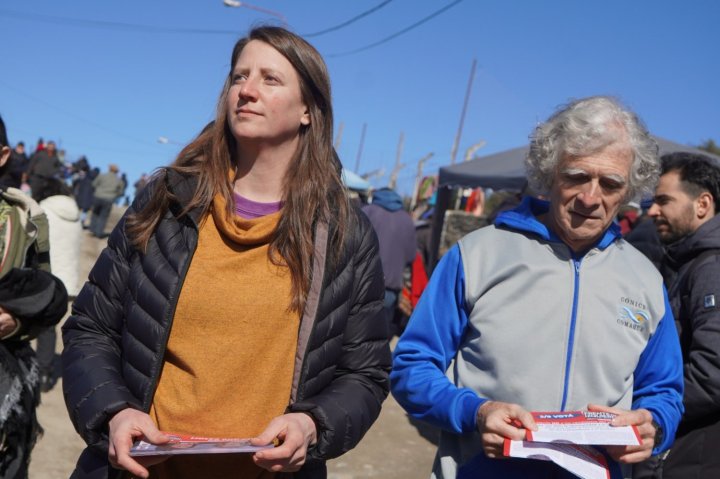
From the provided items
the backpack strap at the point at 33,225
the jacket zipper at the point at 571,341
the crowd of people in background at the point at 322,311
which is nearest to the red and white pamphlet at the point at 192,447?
the crowd of people in background at the point at 322,311

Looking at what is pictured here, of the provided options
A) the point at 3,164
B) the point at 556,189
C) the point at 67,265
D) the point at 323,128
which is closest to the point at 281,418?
the point at 323,128

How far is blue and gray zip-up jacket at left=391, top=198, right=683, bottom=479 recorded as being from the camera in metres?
2.04

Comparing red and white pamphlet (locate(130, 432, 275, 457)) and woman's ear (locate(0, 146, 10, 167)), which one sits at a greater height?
woman's ear (locate(0, 146, 10, 167))

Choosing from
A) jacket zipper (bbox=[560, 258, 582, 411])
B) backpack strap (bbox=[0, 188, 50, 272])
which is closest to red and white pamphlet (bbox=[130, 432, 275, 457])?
jacket zipper (bbox=[560, 258, 582, 411])

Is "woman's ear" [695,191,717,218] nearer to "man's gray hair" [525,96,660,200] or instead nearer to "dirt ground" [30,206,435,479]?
"man's gray hair" [525,96,660,200]

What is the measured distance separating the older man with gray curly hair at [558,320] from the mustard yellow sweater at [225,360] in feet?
1.54

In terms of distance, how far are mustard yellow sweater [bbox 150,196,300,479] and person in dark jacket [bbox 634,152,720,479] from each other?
1.55 metres

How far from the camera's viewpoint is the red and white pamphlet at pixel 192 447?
1548mm

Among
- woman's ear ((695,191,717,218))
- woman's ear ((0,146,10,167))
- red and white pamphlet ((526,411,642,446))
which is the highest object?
woman's ear ((695,191,717,218))

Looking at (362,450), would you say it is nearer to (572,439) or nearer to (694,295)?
A: (694,295)

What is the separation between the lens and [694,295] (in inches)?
107

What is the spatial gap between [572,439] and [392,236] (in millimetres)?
6069

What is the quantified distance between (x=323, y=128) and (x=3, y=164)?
1.35 metres

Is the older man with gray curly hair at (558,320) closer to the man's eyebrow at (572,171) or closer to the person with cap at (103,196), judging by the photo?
the man's eyebrow at (572,171)
